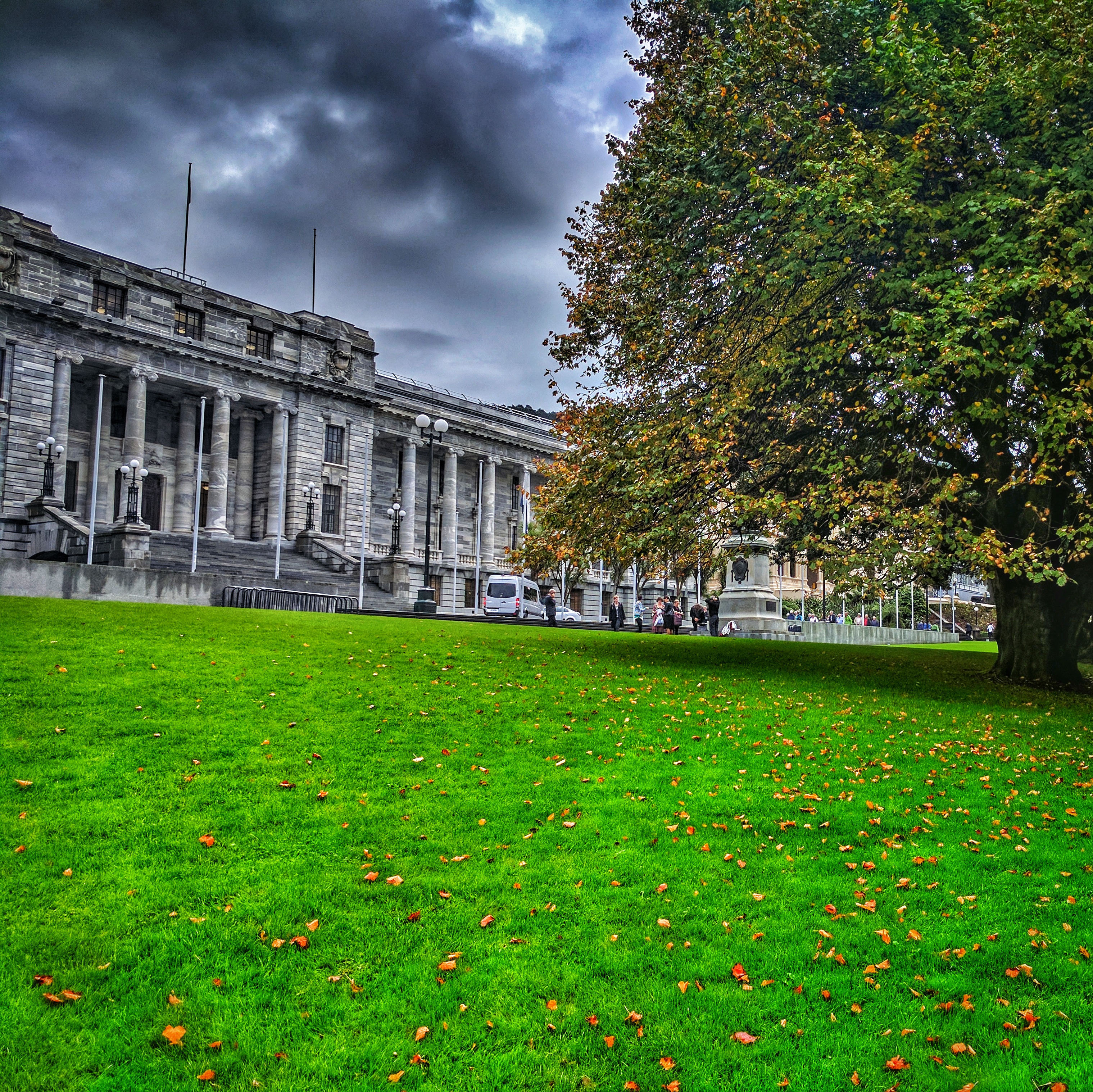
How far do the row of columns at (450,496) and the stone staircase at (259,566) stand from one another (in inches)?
617

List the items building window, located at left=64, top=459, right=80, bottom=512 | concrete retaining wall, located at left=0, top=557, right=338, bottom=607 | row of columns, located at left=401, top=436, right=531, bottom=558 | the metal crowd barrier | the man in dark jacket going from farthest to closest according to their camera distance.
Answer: row of columns, located at left=401, top=436, right=531, bottom=558 < building window, located at left=64, top=459, right=80, bottom=512 < the man in dark jacket < the metal crowd barrier < concrete retaining wall, located at left=0, top=557, right=338, bottom=607

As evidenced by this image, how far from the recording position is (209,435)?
55812 mm

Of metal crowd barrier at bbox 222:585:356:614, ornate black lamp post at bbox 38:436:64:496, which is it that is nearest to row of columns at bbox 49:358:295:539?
ornate black lamp post at bbox 38:436:64:496

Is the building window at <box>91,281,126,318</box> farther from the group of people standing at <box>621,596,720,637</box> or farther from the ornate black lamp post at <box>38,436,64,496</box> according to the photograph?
the group of people standing at <box>621,596,720,637</box>

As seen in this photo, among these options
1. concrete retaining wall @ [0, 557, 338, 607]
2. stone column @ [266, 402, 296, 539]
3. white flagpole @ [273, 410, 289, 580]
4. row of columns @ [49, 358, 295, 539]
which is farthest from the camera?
stone column @ [266, 402, 296, 539]

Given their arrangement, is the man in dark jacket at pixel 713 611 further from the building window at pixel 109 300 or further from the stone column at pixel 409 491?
the building window at pixel 109 300

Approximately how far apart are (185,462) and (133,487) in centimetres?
1100

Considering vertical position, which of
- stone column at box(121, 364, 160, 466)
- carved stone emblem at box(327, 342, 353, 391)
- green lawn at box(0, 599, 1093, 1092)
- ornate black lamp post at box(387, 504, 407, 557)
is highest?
carved stone emblem at box(327, 342, 353, 391)

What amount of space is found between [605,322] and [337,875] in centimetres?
1460

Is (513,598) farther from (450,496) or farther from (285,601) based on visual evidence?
(450,496)

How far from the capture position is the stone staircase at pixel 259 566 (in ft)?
133

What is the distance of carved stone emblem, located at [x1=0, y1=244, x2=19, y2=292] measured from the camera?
144 ft

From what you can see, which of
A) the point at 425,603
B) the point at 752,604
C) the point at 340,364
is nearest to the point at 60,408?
the point at 340,364

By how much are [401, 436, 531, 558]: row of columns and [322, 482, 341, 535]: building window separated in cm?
636
